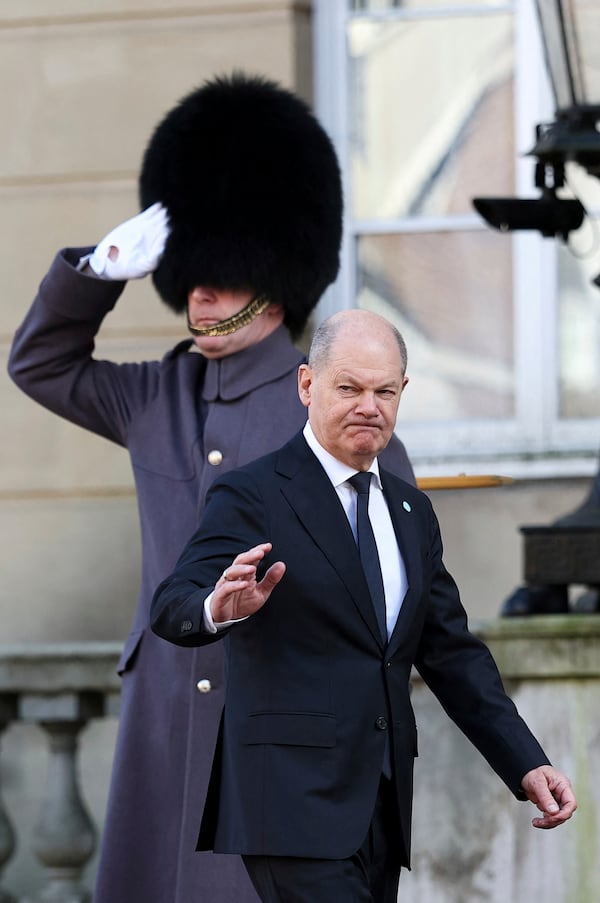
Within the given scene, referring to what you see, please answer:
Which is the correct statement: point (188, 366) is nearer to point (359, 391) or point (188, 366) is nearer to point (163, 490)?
point (163, 490)

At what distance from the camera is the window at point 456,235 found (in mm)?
6648

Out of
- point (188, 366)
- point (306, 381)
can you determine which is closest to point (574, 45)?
point (188, 366)

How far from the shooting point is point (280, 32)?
21.5 feet

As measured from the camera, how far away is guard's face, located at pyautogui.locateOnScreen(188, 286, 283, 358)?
454 centimetres

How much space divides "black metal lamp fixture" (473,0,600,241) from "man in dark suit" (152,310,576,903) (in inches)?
60.5

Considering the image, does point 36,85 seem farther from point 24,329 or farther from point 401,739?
point 401,739

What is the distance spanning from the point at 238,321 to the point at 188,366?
180 mm

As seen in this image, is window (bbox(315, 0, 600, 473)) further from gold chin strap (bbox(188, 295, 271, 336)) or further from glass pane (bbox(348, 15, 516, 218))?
gold chin strap (bbox(188, 295, 271, 336))

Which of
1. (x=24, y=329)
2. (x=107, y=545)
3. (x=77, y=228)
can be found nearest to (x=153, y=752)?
(x=24, y=329)

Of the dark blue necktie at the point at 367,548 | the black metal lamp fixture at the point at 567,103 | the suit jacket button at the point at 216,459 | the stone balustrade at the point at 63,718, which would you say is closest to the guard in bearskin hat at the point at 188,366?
the suit jacket button at the point at 216,459

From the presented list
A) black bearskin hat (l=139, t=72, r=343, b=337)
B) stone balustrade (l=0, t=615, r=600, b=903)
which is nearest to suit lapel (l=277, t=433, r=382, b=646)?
black bearskin hat (l=139, t=72, r=343, b=337)

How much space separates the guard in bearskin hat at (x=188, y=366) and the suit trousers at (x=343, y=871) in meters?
0.81

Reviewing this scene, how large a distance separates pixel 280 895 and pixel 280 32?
12.0ft

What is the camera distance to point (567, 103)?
5047 millimetres
